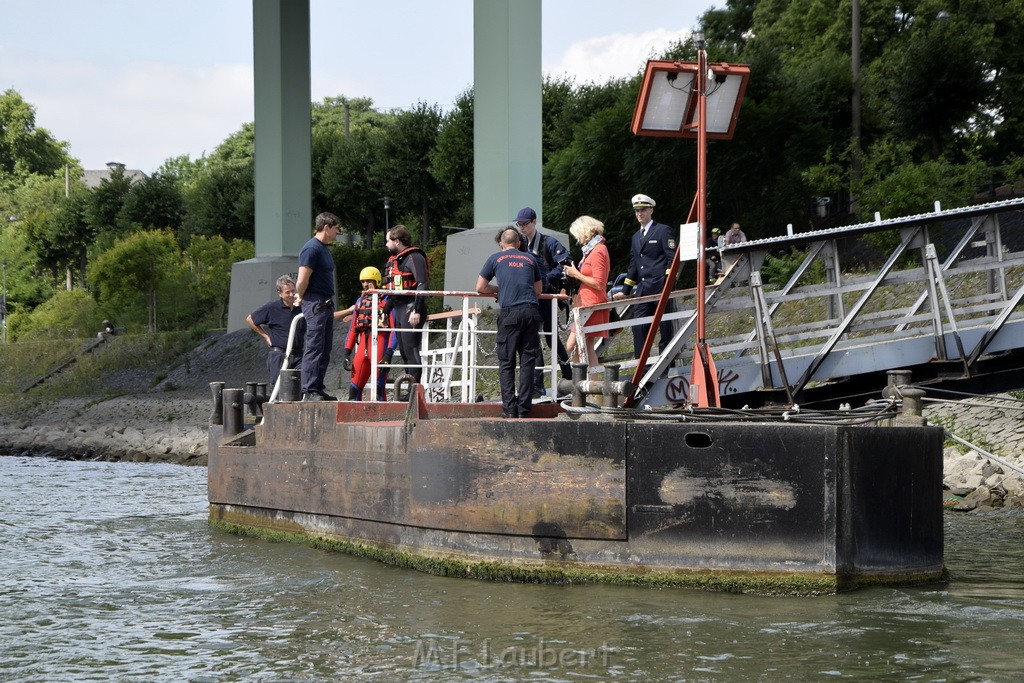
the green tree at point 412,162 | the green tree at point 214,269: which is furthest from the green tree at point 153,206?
the green tree at point 214,269

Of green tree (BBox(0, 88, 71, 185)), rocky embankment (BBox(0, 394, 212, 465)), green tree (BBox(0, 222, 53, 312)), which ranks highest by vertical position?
green tree (BBox(0, 88, 71, 185))

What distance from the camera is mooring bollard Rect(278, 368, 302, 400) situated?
43.6 ft

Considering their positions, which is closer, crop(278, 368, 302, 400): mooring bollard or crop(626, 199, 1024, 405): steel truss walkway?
crop(626, 199, 1024, 405): steel truss walkway

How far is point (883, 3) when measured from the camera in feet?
147

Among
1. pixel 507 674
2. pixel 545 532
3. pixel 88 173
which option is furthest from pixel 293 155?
pixel 88 173

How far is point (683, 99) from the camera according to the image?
11195mm

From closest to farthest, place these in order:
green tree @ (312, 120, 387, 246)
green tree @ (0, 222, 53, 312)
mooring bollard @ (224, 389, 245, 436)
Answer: mooring bollard @ (224, 389, 245, 436), green tree @ (312, 120, 387, 246), green tree @ (0, 222, 53, 312)

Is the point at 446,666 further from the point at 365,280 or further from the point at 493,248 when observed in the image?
the point at 493,248

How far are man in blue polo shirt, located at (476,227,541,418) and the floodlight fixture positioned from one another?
141 cm

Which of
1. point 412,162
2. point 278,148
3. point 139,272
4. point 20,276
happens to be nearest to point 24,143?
point 20,276

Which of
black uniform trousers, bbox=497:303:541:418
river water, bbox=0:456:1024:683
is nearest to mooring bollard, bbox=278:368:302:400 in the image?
river water, bbox=0:456:1024:683

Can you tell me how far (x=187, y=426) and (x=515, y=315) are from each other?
20.3m

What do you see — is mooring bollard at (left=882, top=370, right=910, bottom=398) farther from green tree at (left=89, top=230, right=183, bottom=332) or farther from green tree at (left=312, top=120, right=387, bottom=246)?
green tree at (left=312, top=120, right=387, bottom=246)

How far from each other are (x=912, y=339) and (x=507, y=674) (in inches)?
256
